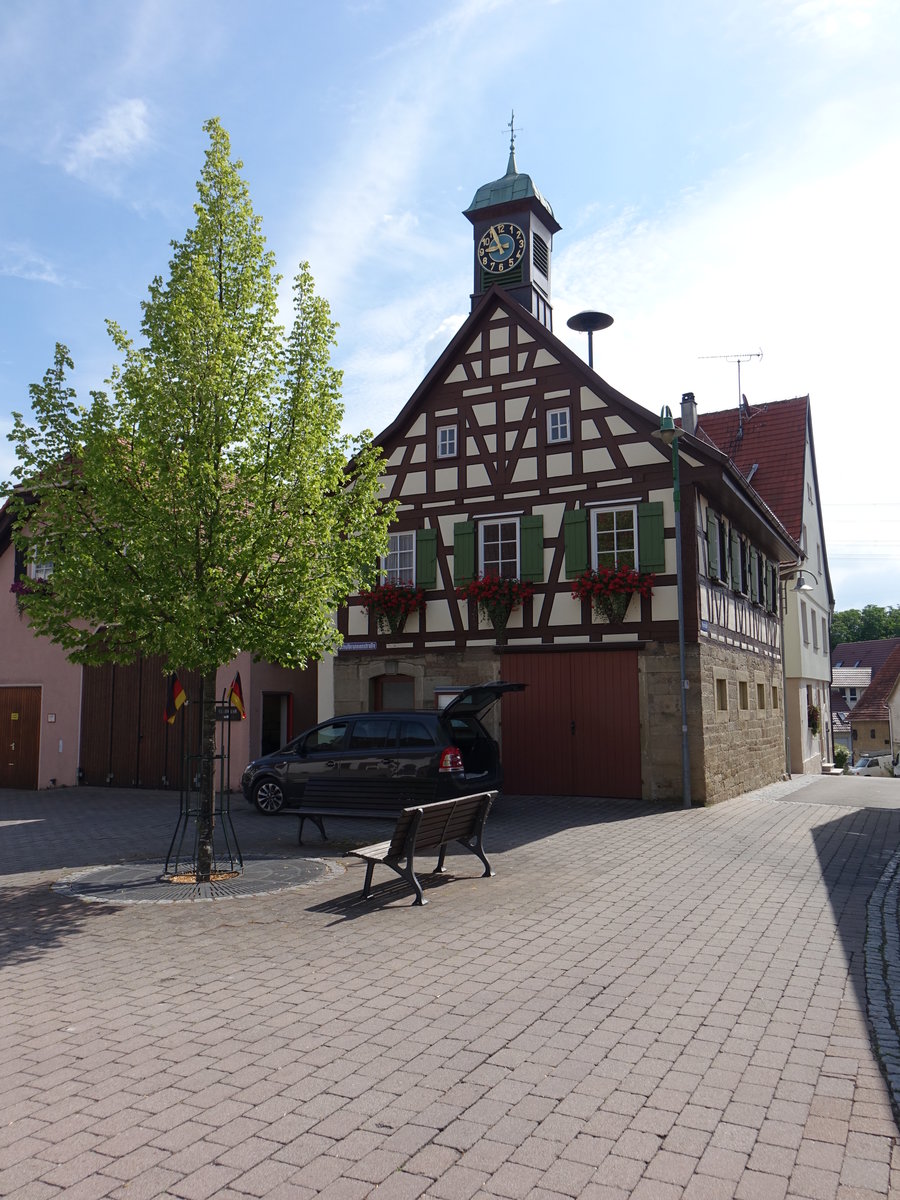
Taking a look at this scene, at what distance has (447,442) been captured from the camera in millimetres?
19531

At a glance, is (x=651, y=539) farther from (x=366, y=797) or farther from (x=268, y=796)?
(x=268, y=796)

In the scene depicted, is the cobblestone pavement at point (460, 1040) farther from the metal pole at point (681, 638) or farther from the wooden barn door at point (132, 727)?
the wooden barn door at point (132, 727)

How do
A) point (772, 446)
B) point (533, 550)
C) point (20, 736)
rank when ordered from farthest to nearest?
1. point (772, 446)
2. point (20, 736)
3. point (533, 550)

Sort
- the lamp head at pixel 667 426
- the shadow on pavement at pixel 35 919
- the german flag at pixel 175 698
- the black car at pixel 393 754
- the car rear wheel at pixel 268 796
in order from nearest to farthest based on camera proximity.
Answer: the shadow on pavement at pixel 35 919
the german flag at pixel 175 698
the black car at pixel 393 754
the car rear wheel at pixel 268 796
the lamp head at pixel 667 426

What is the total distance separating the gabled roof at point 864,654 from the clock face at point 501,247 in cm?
6244

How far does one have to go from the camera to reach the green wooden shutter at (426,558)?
1910 centimetres

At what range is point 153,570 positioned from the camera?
9.10m

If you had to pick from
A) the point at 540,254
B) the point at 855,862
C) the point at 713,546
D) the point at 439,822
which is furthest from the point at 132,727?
the point at 855,862

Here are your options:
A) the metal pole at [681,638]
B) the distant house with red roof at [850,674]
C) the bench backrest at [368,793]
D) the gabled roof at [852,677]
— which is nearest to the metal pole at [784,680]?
the metal pole at [681,638]

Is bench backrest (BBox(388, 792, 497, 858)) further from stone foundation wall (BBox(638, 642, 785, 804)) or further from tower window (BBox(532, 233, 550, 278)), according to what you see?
tower window (BBox(532, 233, 550, 278))

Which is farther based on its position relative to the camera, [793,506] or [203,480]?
[793,506]

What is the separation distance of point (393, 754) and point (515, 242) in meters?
13.6

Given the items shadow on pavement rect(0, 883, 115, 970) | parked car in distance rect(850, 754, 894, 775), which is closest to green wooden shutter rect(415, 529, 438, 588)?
shadow on pavement rect(0, 883, 115, 970)

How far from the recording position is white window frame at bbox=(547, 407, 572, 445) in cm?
1825
